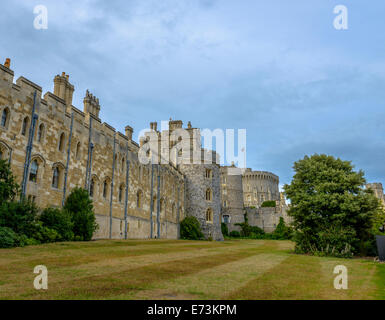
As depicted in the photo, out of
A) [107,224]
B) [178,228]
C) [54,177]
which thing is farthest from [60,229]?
[178,228]

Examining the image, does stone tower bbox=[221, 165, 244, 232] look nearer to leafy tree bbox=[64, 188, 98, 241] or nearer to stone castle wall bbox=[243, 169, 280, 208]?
stone castle wall bbox=[243, 169, 280, 208]

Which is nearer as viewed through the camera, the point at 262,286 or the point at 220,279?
the point at 262,286

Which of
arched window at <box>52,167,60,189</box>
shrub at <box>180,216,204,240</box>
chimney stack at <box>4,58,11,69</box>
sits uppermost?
chimney stack at <box>4,58,11,69</box>

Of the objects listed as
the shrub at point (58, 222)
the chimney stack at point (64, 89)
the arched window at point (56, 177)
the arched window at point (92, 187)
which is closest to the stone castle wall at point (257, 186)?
the arched window at point (92, 187)

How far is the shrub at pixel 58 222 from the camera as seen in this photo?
17.6m

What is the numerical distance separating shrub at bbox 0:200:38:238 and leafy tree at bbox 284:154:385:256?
17.5 m

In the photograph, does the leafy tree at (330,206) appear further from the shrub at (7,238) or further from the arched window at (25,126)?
the arched window at (25,126)

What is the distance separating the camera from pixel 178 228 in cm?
4125

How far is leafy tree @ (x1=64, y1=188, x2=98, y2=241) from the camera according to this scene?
19.5 metres

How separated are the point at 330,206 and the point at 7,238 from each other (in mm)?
19382

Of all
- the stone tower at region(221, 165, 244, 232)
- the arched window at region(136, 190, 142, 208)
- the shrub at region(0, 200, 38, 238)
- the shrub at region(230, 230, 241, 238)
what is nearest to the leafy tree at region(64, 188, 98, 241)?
the shrub at region(0, 200, 38, 238)

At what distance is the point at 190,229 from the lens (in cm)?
4175
